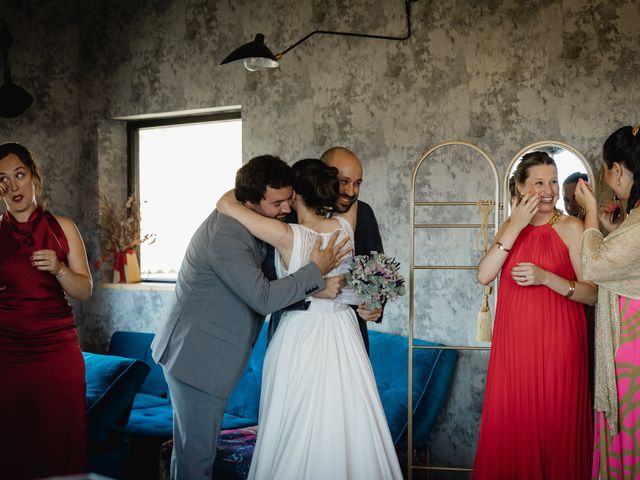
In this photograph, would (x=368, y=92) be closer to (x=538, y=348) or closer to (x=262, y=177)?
(x=262, y=177)

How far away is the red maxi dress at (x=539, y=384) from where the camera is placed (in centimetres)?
289

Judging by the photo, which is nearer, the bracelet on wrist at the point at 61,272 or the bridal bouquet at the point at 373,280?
the bridal bouquet at the point at 373,280

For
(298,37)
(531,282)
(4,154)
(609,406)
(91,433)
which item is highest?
(298,37)

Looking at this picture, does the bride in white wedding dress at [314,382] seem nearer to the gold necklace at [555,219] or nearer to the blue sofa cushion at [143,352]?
the gold necklace at [555,219]

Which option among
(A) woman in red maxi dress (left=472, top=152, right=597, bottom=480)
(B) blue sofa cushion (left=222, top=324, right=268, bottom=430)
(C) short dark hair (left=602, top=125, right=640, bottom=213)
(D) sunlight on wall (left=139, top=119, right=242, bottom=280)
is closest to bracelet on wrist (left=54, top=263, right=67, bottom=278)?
(B) blue sofa cushion (left=222, top=324, right=268, bottom=430)

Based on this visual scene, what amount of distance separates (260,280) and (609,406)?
4.65 feet

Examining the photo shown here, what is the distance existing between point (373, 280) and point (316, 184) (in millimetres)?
454

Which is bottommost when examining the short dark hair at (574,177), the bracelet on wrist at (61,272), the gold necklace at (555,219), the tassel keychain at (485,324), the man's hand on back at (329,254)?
the tassel keychain at (485,324)

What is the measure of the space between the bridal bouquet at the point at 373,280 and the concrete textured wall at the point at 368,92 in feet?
5.37

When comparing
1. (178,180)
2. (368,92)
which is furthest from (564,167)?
(178,180)

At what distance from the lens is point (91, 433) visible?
3955 millimetres

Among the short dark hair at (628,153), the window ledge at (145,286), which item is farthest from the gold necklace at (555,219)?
the window ledge at (145,286)

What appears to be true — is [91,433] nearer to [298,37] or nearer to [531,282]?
[531,282]

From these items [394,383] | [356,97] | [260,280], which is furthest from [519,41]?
[260,280]
